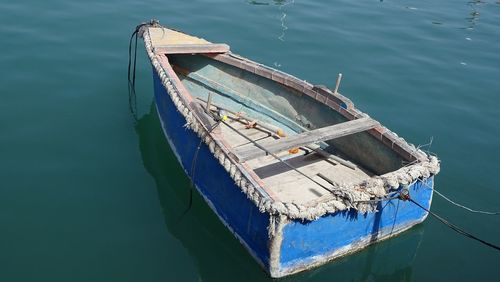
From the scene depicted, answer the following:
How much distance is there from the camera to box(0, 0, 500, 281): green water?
6.93 m

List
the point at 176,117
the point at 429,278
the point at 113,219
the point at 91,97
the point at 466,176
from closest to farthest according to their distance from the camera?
the point at 429,278 < the point at 113,219 < the point at 176,117 < the point at 466,176 < the point at 91,97

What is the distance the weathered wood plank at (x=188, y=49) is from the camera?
941 cm

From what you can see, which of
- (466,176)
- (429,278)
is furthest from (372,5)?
(429,278)

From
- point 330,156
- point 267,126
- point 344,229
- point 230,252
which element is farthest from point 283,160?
point 344,229

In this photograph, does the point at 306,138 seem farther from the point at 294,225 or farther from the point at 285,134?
the point at 285,134

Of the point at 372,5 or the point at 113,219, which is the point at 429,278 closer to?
the point at 113,219

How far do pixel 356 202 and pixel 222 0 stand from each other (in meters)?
12.9

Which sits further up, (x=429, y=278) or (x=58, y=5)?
(x=58, y=5)

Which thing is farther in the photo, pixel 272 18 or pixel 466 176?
pixel 272 18

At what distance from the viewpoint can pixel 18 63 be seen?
448 inches

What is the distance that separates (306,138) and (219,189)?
1.49m

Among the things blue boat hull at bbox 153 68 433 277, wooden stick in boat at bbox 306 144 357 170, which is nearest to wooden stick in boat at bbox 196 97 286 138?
wooden stick in boat at bbox 306 144 357 170

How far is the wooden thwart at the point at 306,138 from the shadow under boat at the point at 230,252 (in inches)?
57.2

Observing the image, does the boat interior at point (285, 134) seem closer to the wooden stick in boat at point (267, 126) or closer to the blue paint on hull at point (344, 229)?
the wooden stick in boat at point (267, 126)
